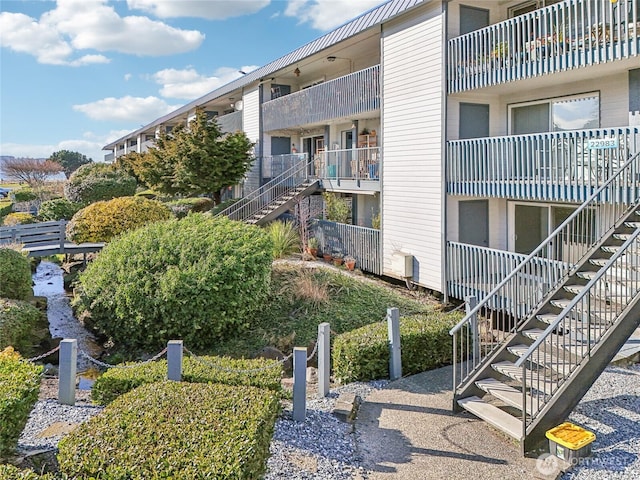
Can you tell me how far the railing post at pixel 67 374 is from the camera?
7.78 metres

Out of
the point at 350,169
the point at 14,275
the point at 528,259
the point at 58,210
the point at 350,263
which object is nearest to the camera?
the point at 528,259

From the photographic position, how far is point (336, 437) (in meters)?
6.96

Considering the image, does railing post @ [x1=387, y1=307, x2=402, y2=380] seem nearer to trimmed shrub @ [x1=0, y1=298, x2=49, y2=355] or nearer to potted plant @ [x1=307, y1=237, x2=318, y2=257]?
trimmed shrub @ [x1=0, y1=298, x2=49, y2=355]

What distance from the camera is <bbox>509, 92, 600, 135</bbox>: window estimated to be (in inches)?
511

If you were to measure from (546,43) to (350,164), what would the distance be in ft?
29.9

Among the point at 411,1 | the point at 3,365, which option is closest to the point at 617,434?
the point at 3,365

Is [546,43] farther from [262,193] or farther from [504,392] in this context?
[262,193]

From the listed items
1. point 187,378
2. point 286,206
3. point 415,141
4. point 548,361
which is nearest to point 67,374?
point 187,378

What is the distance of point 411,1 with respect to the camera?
50.5 ft

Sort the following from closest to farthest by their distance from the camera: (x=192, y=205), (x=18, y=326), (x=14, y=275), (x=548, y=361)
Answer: (x=548, y=361) → (x=18, y=326) → (x=14, y=275) → (x=192, y=205)

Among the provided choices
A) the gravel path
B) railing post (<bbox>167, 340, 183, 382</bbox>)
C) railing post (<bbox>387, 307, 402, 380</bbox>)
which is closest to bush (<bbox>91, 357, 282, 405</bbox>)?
railing post (<bbox>167, 340, 183, 382</bbox>)

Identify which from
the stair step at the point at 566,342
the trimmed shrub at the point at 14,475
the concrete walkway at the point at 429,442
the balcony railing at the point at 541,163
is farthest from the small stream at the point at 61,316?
the balcony railing at the point at 541,163

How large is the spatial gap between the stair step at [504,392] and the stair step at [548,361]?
19.9 inches

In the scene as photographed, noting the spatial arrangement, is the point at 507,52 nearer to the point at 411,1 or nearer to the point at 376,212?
the point at 411,1
